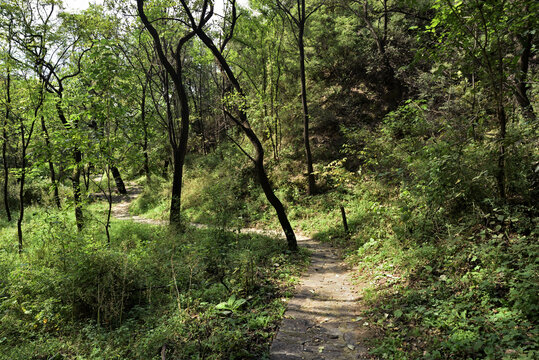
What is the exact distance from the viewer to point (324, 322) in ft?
14.1

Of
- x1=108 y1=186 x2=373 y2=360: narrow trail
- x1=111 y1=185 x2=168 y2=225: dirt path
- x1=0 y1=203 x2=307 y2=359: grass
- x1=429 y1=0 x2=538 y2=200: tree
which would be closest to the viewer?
x1=108 y1=186 x2=373 y2=360: narrow trail

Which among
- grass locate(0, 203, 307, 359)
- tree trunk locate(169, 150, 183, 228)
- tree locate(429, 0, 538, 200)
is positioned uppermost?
tree locate(429, 0, 538, 200)

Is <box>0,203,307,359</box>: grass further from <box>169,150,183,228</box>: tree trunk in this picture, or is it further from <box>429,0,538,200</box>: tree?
<box>429,0,538,200</box>: tree

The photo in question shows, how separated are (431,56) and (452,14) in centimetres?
66

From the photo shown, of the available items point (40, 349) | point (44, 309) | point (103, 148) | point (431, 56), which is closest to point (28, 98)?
point (103, 148)

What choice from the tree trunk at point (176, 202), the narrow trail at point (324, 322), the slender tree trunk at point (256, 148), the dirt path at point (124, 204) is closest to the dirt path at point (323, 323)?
the narrow trail at point (324, 322)

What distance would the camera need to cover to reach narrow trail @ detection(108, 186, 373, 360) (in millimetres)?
3553

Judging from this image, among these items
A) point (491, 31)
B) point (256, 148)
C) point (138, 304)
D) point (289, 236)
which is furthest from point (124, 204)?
point (491, 31)

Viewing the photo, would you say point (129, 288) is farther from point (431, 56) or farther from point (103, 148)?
point (431, 56)

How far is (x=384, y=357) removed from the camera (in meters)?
3.26

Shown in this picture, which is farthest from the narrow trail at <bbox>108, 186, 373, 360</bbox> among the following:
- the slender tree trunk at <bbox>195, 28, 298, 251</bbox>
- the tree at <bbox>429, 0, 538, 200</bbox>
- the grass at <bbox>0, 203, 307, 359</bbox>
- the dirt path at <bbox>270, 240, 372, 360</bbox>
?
the tree at <bbox>429, 0, 538, 200</bbox>

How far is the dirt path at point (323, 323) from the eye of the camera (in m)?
3.55

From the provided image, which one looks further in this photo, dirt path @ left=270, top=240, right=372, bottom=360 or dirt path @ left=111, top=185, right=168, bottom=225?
dirt path @ left=111, top=185, right=168, bottom=225

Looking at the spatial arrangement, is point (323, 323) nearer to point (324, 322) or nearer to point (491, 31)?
point (324, 322)
